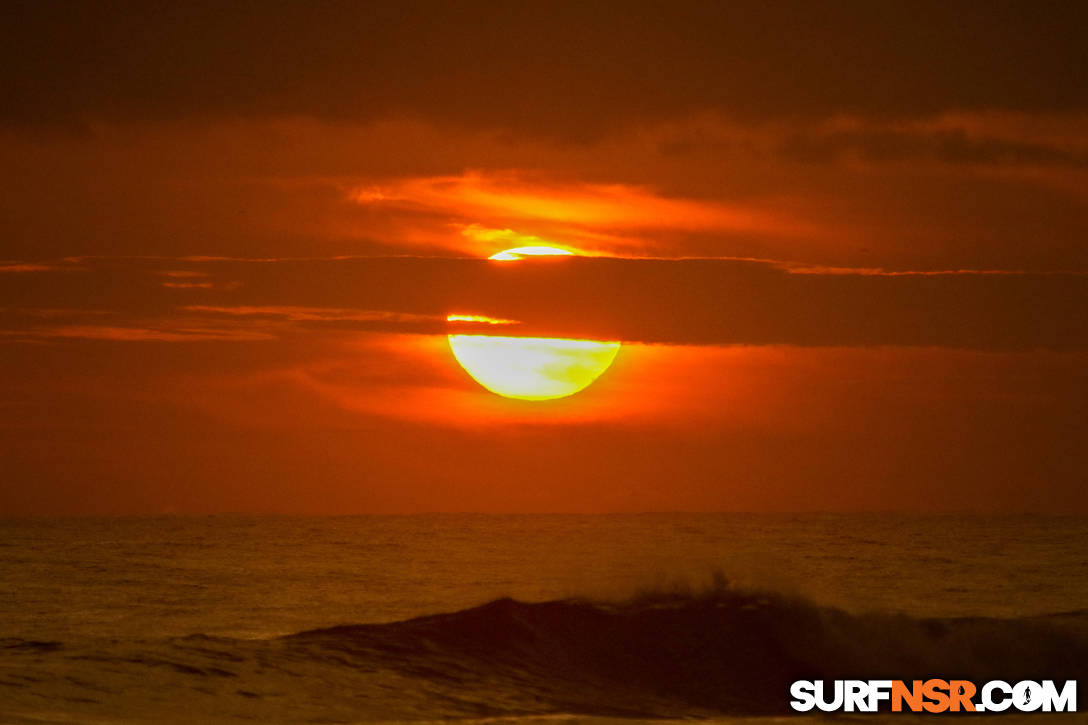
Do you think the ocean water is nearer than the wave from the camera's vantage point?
Yes

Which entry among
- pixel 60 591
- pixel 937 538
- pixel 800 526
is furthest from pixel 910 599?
pixel 800 526

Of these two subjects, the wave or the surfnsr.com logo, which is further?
the wave

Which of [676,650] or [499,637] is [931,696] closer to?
[676,650]

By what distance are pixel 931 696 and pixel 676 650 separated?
4.85 m

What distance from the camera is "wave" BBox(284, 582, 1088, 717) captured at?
73.4 feet

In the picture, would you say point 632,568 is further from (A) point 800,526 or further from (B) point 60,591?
(A) point 800,526

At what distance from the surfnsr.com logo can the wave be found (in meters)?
0.57

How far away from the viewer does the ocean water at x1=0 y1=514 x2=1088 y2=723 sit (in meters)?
19.8

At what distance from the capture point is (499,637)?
25.4 meters

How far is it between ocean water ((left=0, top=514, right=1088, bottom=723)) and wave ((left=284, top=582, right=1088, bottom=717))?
0.19ft

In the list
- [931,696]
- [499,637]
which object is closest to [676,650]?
[499,637]

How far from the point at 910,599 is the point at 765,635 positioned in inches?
582

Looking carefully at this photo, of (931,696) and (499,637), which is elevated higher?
(499,637)

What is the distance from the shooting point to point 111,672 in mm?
20031
